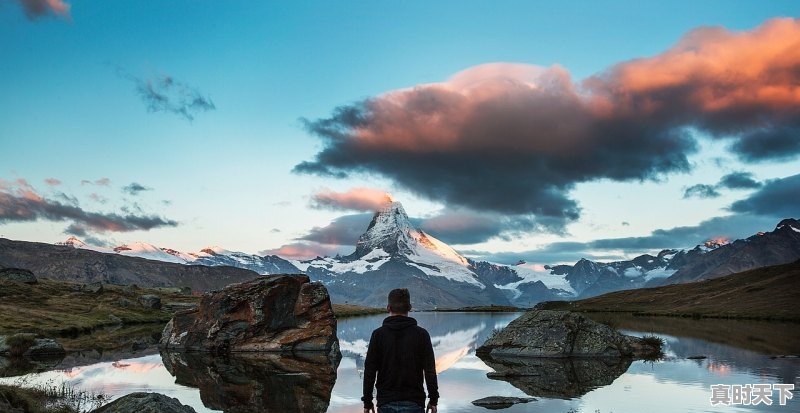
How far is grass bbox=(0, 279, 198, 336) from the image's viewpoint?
8675 centimetres

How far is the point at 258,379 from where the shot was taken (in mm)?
40000

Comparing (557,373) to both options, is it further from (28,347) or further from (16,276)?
(16,276)

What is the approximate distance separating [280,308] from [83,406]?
36.3m

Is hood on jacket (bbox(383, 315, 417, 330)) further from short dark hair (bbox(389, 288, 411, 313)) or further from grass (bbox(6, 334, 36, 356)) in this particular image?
grass (bbox(6, 334, 36, 356))

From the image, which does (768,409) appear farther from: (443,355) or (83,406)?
(443,355)

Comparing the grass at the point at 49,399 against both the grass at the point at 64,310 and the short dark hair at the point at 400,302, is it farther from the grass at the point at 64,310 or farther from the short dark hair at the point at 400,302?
the grass at the point at 64,310

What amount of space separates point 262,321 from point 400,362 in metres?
52.7

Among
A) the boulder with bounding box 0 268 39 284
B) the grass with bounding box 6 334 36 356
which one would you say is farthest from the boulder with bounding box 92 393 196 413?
the boulder with bounding box 0 268 39 284

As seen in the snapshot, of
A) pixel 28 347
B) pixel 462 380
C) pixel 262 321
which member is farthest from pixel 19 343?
pixel 462 380

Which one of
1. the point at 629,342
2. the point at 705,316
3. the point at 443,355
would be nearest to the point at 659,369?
the point at 629,342

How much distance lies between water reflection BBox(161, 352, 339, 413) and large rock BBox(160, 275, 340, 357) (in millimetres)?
3621

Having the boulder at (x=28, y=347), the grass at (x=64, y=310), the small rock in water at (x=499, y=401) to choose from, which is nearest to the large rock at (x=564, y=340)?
the small rock in water at (x=499, y=401)

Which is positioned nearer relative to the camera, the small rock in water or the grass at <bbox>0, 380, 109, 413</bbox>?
the grass at <bbox>0, 380, 109, 413</bbox>

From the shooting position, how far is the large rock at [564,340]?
5250 centimetres
